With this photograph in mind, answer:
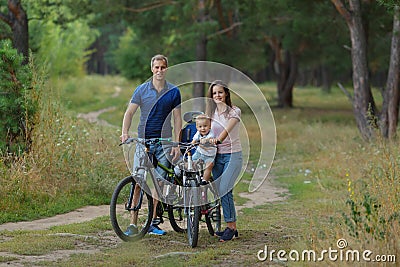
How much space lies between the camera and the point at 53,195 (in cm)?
1062

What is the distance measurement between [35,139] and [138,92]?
12.4 ft

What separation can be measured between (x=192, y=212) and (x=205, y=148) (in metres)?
0.73

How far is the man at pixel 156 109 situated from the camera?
315 inches

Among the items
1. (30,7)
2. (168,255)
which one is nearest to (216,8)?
(30,7)

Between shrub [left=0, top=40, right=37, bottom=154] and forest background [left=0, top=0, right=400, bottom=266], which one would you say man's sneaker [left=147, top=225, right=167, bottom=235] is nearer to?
forest background [left=0, top=0, right=400, bottom=266]

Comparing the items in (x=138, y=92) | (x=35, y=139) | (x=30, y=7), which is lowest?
(x=35, y=139)

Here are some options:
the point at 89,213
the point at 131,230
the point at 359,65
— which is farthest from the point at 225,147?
the point at 359,65

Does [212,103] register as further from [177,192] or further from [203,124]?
[177,192]

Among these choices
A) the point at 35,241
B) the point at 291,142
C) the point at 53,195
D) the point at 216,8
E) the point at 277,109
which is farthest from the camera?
the point at 277,109

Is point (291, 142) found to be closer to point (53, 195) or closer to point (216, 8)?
point (216, 8)

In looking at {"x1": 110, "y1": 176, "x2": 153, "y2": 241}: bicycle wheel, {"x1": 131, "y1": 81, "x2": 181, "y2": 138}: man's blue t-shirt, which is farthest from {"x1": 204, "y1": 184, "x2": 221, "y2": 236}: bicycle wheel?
{"x1": 131, "y1": 81, "x2": 181, "y2": 138}: man's blue t-shirt

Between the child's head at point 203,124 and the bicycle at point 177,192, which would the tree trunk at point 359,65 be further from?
the child's head at point 203,124

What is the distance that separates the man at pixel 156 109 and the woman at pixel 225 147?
18.1 inches

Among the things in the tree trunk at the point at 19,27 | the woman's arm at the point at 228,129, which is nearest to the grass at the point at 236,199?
the woman's arm at the point at 228,129
